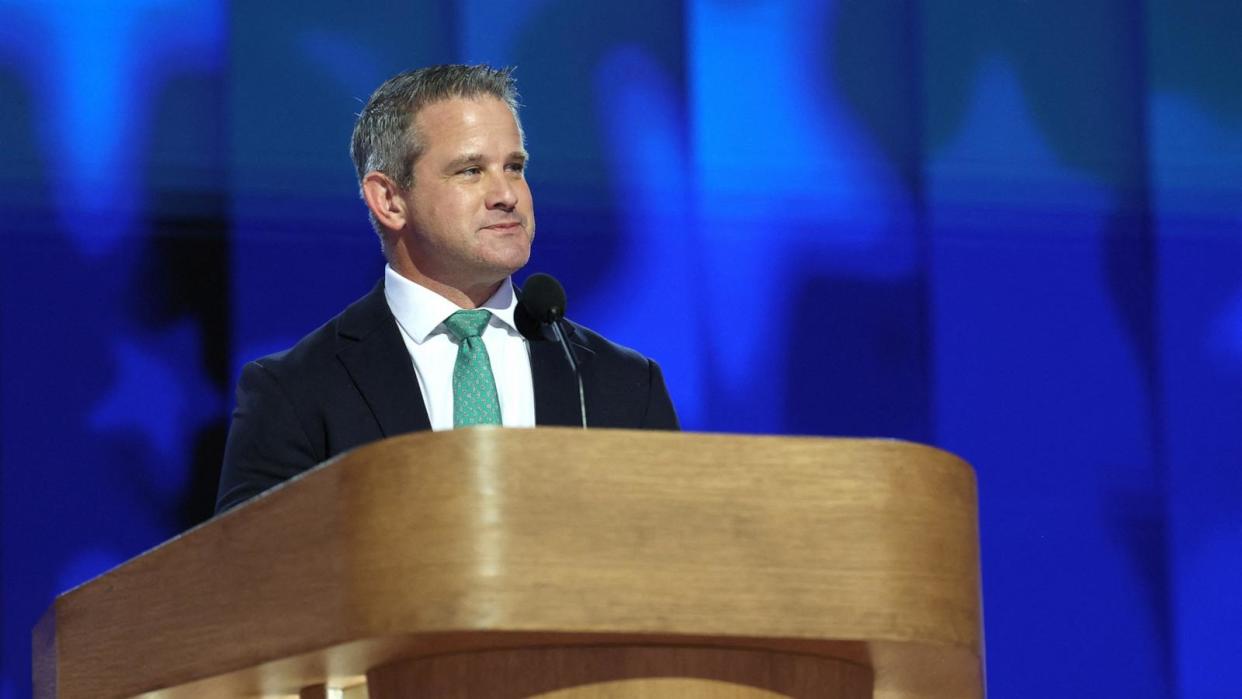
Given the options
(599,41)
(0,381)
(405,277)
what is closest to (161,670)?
→ (405,277)

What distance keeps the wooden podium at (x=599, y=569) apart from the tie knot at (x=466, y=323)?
0.87m

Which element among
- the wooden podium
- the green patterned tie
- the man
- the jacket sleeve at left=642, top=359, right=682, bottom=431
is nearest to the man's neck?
the man

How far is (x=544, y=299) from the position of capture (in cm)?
222

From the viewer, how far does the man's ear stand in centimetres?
280

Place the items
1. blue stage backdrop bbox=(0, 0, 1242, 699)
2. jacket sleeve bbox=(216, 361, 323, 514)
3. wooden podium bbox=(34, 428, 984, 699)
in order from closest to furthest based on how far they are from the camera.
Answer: wooden podium bbox=(34, 428, 984, 699) → jacket sleeve bbox=(216, 361, 323, 514) → blue stage backdrop bbox=(0, 0, 1242, 699)

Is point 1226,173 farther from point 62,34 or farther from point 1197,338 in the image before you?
point 62,34

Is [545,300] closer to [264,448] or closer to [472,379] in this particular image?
[472,379]

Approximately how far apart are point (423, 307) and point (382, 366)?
0.16 m

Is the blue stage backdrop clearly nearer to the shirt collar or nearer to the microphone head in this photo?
the shirt collar

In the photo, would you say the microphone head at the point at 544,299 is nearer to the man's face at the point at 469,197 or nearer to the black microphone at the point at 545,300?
the black microphone at the point at 545,300

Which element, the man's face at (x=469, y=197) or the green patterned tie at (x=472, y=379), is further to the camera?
the man's face at (x=469, y=197)

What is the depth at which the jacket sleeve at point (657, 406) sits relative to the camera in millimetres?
2631

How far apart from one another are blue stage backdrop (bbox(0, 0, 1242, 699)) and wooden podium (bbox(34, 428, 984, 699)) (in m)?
1.61

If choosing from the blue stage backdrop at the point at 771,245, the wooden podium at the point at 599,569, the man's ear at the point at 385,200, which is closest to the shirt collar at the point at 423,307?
the man's ear at the point at 385,200
